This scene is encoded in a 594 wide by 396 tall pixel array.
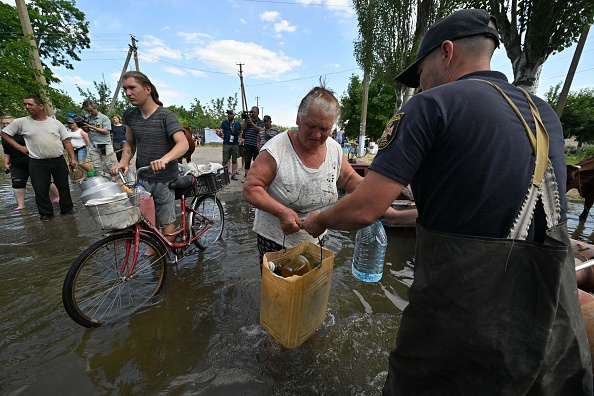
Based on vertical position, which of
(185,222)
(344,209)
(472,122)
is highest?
(472,122)

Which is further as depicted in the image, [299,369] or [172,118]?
[172,118]

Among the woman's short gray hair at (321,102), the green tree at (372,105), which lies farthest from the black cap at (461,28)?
the green tree at (372,105)

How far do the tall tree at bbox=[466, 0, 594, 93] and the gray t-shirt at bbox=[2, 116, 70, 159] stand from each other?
1116cm

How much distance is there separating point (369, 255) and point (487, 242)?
Answer: 121 inches

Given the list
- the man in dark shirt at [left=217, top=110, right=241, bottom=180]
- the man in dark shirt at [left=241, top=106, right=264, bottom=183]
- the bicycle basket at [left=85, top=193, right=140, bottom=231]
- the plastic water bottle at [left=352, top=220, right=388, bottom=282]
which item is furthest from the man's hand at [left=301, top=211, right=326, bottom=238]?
the man in dark shirt at [left=217, top=110, right=241, bottom=180]

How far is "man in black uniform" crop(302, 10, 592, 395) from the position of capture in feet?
2.92

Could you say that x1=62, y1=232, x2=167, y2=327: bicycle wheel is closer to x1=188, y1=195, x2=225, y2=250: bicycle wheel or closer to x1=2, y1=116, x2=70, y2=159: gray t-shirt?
x1=188, y1=195, x2=225, y2=250: bicycle wheel

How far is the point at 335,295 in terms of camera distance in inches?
121

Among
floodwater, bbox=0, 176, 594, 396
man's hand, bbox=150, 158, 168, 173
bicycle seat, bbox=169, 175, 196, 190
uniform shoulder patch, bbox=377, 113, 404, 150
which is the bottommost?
floodwater, bbox=0, 176, 594, 396

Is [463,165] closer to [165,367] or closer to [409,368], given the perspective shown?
[409,368]

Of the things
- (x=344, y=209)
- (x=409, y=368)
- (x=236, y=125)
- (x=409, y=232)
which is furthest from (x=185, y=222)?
(x=236, y=125)

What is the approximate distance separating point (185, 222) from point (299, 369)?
2303 mm

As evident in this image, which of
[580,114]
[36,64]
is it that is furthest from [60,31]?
[580,114]

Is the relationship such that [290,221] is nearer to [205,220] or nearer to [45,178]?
[205,220]
